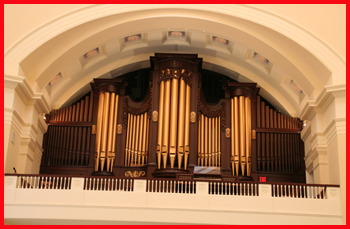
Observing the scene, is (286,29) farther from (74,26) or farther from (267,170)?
(74,26)

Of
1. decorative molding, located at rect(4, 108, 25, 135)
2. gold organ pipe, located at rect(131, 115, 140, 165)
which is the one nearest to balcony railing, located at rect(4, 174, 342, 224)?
decorative molding, located at rect(4, 108, 25, 135)

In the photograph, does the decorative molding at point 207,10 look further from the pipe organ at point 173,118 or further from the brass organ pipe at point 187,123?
the brass organ pipe at point 187,123

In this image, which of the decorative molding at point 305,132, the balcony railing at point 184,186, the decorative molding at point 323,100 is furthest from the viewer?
the decorative molding at point 305,132

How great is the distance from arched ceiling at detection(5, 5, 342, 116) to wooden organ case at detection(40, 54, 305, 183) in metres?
0.48

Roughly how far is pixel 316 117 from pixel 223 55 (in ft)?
10.9

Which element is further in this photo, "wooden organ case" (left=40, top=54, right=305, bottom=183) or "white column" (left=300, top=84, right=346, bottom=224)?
"wooden organ case" (left=40, top=54, right=305, bottom=183)

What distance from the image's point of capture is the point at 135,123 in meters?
14.2

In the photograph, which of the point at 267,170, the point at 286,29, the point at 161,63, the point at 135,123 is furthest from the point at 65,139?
the point at 286,29

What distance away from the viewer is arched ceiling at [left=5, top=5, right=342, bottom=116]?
12.2 meters

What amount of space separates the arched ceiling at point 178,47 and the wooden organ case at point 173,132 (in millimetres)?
482

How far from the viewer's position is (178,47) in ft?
48.1

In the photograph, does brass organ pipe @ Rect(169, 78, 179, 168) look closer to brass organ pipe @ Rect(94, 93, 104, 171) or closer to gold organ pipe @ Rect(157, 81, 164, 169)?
gold organ pipe @ Rect(157, 81, 164, 169)

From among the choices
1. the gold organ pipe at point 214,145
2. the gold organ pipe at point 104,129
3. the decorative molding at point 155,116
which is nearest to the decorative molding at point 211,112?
the gold organ pipe at point 214,145

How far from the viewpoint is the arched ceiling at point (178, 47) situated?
40.0ft
